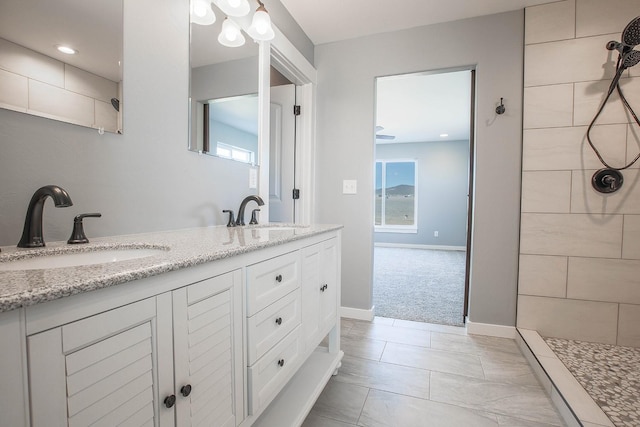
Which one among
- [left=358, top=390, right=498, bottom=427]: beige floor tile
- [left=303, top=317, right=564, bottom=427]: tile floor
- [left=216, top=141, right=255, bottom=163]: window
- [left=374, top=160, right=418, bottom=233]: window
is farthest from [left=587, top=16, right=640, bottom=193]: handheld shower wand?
[left=374, top=160, right=418, bottom=233]: window

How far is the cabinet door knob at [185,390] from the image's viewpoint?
0.67m

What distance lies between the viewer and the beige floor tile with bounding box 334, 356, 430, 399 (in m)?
1.62

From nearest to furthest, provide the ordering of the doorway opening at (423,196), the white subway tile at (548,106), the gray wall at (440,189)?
the white subway tile at (548,106) < the doorway opening at (423,196) < the gray wall at (440,189)

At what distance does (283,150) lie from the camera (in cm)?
260

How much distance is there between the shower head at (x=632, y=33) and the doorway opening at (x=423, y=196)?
88 cm

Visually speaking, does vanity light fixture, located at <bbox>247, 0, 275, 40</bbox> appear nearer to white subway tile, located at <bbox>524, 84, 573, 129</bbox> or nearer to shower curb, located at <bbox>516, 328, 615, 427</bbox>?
white subway tile, located at <bbox>524, 84, 573, 129</bbox>

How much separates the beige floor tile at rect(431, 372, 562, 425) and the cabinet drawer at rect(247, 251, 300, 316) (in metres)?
1.07

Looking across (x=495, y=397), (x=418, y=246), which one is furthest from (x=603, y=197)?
(x=418, y=246)

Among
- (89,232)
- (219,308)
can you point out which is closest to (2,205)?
(89,232)

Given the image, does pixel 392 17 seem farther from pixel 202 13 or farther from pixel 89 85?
pixel 89 85

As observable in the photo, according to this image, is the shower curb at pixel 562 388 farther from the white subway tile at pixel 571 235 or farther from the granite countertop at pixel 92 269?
the granite countertop at pixel 92 269

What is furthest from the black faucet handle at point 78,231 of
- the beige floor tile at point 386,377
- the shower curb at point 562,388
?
the shower curb at point 562,388

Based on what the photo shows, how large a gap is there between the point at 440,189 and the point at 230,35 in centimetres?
593

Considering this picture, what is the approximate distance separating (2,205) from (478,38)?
9.36ft
